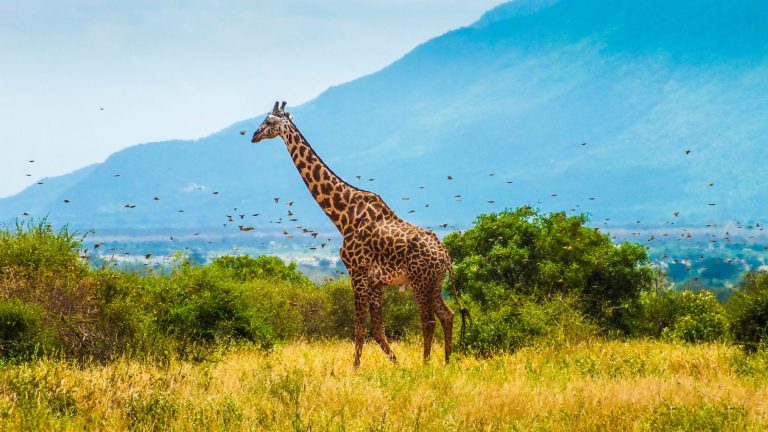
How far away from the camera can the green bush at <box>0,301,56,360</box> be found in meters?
18.5

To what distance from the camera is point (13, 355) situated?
18.6 metres

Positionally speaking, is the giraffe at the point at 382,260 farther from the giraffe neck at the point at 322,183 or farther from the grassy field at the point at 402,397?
the grassy field at the point at 402,397

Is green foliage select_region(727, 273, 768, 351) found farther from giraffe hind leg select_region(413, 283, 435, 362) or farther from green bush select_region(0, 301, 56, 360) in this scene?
green bush select_region(0, 301, 56, 360)

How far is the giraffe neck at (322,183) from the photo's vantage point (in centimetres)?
2019

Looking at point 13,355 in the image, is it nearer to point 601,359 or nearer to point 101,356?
point 101,356

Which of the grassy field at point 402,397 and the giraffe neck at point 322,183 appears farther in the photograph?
the giraffe neck at point 322,183

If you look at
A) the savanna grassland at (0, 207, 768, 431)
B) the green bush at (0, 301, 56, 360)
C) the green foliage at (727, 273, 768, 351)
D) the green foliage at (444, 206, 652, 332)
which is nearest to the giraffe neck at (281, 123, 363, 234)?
the savanna grassland at (0, 207, 768, 431)

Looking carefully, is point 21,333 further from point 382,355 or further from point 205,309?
point 382,355

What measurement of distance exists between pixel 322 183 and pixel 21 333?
6.48 metres

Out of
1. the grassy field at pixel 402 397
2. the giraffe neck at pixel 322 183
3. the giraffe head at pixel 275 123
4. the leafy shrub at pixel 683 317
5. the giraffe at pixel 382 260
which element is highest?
the giraffe head at pixel 275 123

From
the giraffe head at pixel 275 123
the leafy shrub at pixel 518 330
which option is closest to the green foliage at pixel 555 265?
the leafy shrub at pixel 518 330

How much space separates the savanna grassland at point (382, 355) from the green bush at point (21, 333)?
0.04m

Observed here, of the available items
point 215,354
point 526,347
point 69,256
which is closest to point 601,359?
point 526,347

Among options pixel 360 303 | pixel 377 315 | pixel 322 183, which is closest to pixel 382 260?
pixel 360 303
